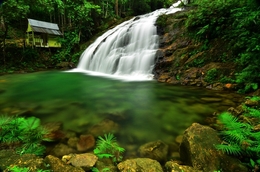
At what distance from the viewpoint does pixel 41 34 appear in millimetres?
18016

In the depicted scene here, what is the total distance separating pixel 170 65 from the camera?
30.9ft

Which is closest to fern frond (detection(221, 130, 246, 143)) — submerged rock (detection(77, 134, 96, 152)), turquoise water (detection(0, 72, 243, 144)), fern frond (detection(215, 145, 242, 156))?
fern frond (detection(215, 145, 242, 156))

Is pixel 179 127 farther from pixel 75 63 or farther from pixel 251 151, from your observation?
pixel 75 63

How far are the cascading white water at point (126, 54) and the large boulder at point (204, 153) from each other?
7.41 metres

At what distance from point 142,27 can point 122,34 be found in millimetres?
1898

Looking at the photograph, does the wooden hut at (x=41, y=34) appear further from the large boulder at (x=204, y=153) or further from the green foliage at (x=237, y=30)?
the large boulder at (x=204, y=153)

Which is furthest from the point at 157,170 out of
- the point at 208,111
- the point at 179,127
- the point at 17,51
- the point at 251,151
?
the point at 17,51

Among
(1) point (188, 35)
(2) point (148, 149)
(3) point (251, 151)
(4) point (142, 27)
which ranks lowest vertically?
(2) point (148, 149)

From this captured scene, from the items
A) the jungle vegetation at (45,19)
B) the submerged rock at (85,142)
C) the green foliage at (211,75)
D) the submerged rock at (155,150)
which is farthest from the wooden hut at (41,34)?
the submerged rock at (155,150)

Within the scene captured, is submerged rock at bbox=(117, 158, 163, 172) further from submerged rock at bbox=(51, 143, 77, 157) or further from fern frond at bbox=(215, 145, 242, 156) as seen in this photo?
submerged rock at bbox=(51, 143, 77, 157)

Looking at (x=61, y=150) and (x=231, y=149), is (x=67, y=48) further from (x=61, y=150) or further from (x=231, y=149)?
(x=231, y=149)

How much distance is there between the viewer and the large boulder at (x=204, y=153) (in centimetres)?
203

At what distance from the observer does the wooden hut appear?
1698 cm

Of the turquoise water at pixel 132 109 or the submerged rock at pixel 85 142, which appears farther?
the turquoise water at pixel 132 109
